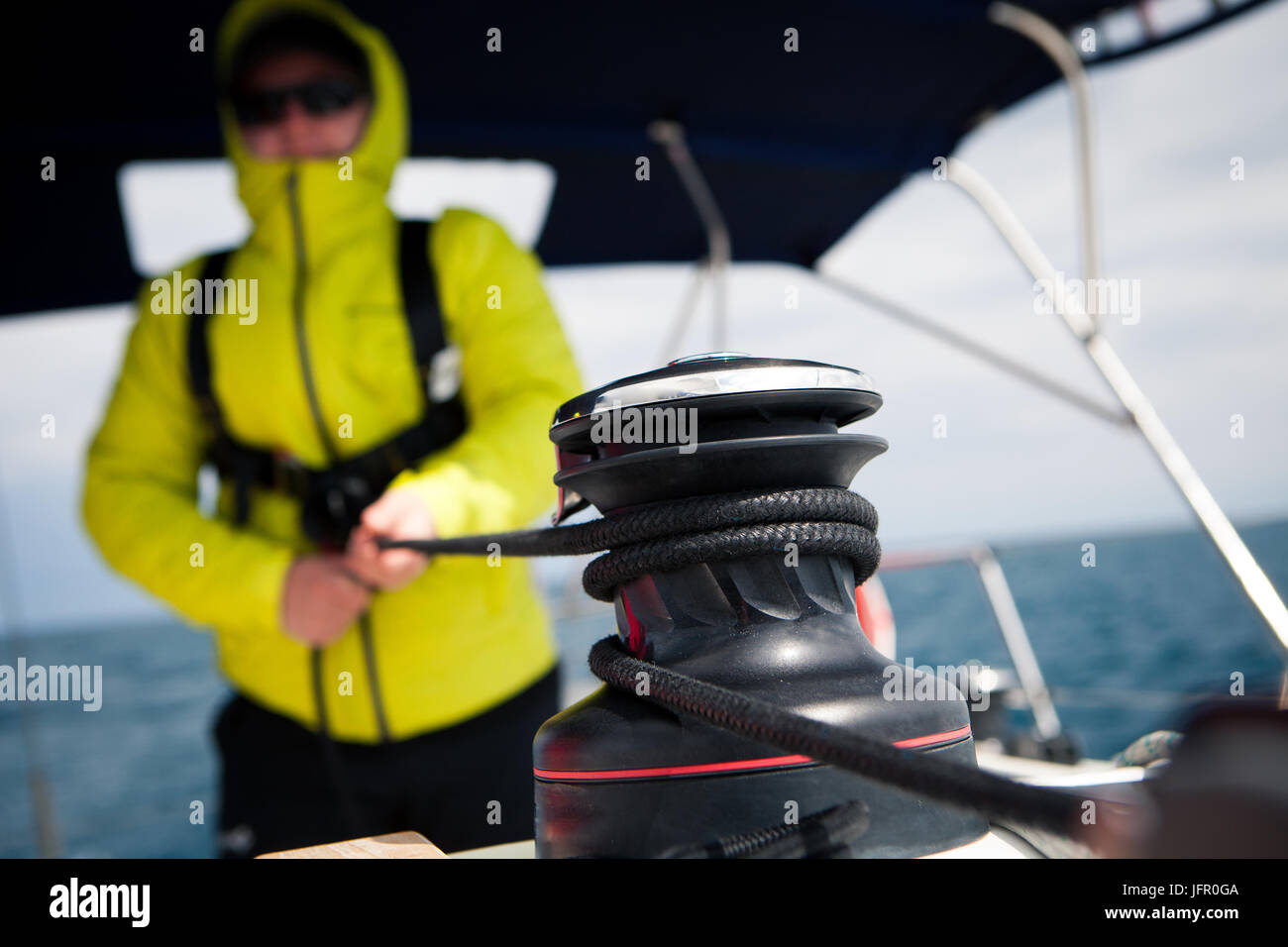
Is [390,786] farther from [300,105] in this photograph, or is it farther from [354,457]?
[300,105]

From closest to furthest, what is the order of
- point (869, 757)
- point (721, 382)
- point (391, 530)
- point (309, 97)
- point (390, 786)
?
point (869, 757)
point (721, 382)
point (391, 530)
point (390, 786)
point (309, 97)

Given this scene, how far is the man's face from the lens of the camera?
154 cm

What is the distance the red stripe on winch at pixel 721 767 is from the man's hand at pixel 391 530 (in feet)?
1.87

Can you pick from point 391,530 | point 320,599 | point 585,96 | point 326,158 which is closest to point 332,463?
point 320,599

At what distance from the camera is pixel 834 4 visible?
1.79 metres

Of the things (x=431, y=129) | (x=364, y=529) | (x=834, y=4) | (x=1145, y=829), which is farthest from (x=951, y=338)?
(x=1145, y=829)

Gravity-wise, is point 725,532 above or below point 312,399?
below

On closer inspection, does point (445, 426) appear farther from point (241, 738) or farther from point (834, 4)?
point (834, 4)

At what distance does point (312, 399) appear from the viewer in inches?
55.2

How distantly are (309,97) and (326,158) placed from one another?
103 millimetres

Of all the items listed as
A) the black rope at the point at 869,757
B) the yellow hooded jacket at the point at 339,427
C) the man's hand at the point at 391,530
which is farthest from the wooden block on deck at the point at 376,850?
the yellow hooded jacket at the point at 339,427

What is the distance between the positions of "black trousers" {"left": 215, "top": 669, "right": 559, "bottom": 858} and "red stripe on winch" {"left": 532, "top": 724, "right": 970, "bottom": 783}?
0.88m

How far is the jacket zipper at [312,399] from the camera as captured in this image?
1332 millimetres
